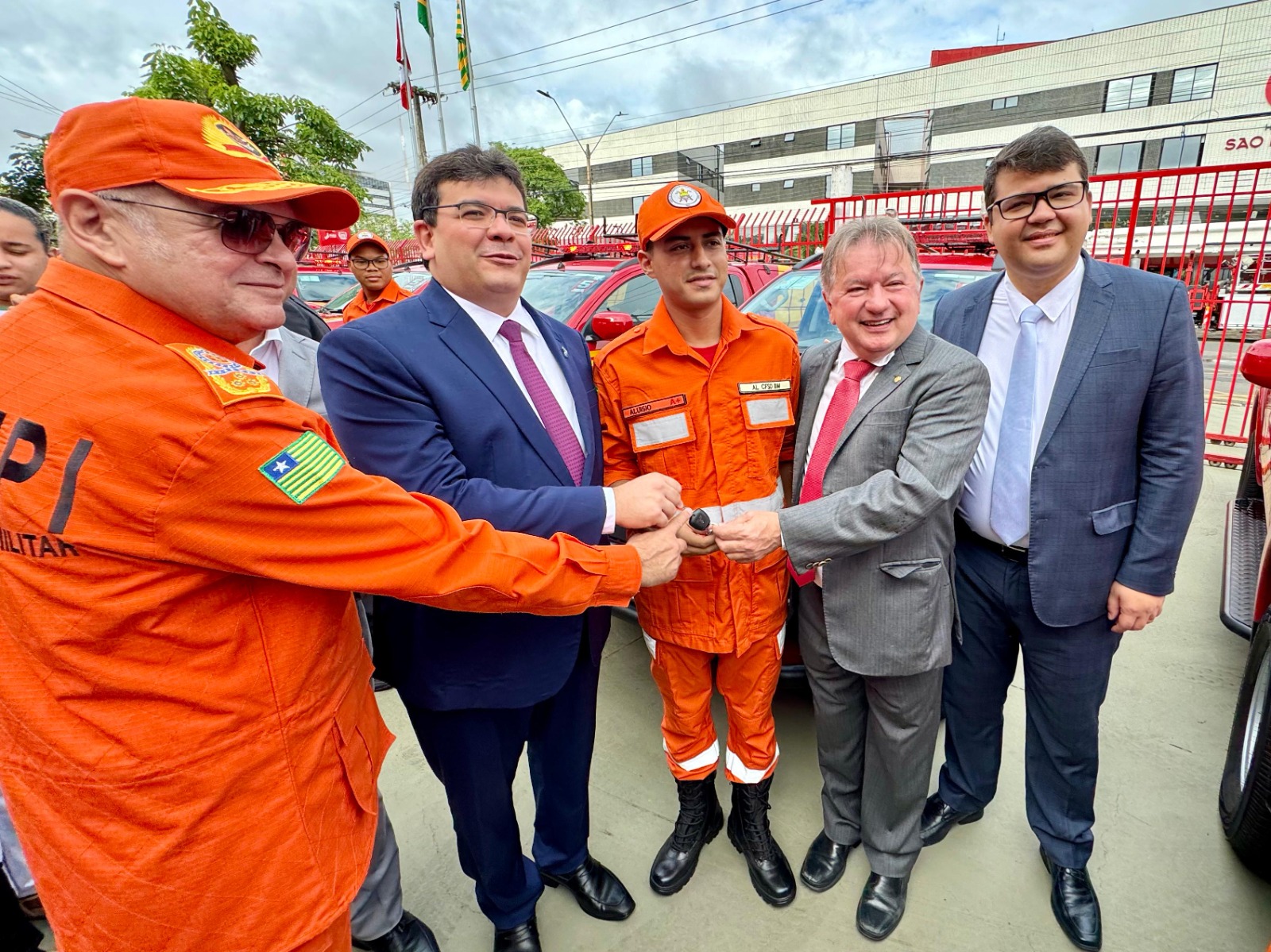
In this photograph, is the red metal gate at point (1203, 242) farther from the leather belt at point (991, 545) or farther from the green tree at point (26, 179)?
the green tree at point (26, 179)

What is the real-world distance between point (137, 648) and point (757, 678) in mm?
1638

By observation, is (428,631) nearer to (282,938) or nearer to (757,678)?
(282,938)

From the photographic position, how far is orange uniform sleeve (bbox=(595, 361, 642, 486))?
6.28 ft

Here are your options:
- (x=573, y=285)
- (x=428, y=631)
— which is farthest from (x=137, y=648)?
(x=573, y=285)

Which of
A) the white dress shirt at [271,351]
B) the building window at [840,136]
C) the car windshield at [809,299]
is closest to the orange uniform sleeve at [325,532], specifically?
the white dress shirt at [271,351]

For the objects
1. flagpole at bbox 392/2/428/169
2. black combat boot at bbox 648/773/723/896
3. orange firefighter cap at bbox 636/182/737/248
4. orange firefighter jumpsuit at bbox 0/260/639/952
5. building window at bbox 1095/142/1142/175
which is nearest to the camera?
orange firefighter jumpsuit at bbox 0/260/639/952

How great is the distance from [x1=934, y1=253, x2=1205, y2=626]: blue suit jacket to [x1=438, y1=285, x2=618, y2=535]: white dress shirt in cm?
120

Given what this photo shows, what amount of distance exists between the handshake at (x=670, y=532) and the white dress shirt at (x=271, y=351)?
134 cm

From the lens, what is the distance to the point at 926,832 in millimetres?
2133

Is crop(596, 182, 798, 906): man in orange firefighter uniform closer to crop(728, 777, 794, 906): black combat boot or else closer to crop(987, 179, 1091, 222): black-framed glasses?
crop(728, 777, 794, 906): black combat boot

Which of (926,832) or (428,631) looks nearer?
(428,631)

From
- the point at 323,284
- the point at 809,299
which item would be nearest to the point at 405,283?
the point at 323,284

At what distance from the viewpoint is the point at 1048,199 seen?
1611 millimetres

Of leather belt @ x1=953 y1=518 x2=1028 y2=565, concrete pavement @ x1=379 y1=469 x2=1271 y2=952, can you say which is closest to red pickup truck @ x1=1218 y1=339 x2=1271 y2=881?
concrete pavement @ x1=379 y1=469 x2=1271 y2=952
